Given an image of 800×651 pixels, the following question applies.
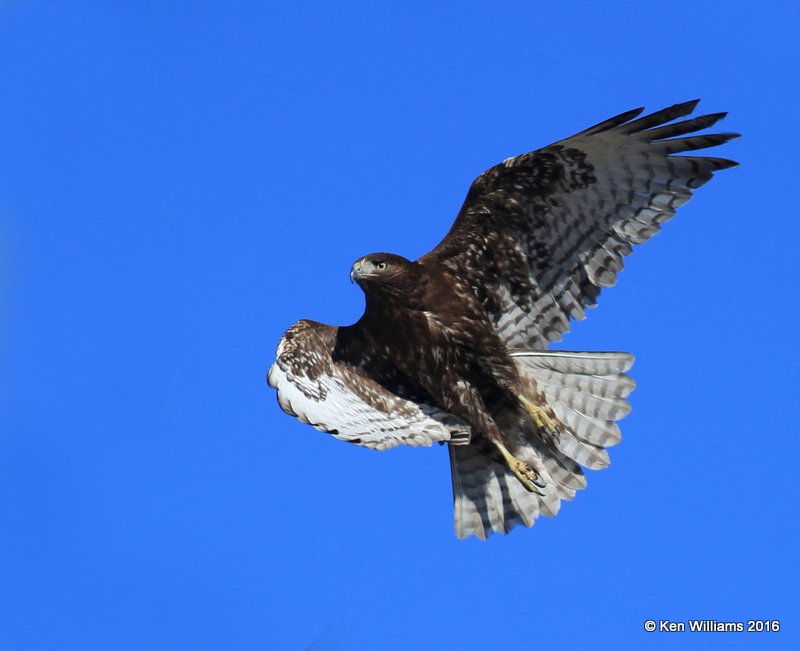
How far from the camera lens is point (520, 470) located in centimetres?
1255

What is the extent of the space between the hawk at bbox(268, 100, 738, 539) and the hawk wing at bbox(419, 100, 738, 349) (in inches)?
0.5

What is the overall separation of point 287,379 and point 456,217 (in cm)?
225

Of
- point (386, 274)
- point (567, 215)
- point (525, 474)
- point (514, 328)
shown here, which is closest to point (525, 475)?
point (525, 474)

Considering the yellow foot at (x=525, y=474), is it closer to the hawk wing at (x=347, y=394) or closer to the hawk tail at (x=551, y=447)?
the hawk tail at (x=551, y=447)

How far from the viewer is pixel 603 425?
12.6 meters

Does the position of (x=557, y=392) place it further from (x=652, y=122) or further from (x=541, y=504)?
(x=652, y=122)

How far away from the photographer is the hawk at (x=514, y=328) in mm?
12055

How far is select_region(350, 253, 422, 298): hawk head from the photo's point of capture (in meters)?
12.2

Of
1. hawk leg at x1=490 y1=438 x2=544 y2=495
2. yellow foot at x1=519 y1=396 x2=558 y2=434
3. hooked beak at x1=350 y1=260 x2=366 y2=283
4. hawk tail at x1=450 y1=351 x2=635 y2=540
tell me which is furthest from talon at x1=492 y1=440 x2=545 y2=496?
hooked beak at x1=350 y1=260 x2=366 y2=283

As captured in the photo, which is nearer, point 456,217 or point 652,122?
point 652,122

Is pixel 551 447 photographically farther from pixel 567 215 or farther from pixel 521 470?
pixel 567 215

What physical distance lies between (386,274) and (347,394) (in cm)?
136

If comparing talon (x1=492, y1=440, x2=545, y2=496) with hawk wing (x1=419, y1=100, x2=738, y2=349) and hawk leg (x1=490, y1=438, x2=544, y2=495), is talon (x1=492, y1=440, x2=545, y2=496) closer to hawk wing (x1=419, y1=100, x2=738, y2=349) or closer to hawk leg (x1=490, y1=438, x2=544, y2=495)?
hawk leg (x1=490, y1=438, x2=544, y2=495)

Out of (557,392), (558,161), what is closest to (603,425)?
(557,392)
